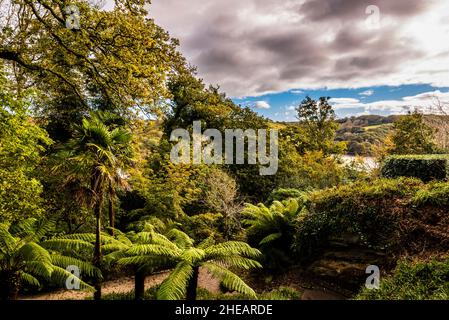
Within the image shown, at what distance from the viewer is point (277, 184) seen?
1741cm

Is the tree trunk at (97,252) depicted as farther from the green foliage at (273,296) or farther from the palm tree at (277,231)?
the palm tree at (277,231)

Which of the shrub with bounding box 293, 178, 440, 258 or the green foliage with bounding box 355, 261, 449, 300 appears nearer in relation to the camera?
the green foliage with bounding box 355, 261, 449, 300

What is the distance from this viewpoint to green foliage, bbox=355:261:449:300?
12.3 feet

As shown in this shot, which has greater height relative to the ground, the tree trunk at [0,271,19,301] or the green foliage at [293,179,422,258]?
the green foliage at [293,179,422,258]

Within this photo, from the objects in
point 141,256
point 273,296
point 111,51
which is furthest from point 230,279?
point 111,51

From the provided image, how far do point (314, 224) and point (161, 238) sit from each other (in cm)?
402

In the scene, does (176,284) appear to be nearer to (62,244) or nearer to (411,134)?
(62,244)

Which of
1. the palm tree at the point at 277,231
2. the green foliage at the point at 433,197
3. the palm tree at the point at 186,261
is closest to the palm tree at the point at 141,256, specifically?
the palm tree at the point at 186,261

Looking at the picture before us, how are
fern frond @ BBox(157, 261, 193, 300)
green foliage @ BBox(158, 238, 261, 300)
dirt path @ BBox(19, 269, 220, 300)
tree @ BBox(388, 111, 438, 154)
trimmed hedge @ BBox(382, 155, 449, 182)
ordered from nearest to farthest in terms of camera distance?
fern frond @ BBox(157, 261, 193, 300) → green foliage @ BBox(158, 238, 261, 300) → dirt path @ BBox(19, 269, 220, 300) → trimmed hedge @ BBox(382, 155, 449, 182) → tree @ BBox(388, 111, 438, 154)

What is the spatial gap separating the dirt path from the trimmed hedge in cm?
749

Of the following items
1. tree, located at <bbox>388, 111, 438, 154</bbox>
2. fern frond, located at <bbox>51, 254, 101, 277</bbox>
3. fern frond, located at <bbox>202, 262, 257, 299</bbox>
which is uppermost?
tree, located at <bbox>388, 111, 438, 154</bbox>

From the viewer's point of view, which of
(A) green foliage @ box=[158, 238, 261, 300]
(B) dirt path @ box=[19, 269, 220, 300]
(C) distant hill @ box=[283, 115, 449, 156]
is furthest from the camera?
(C) distant hill @ box=[283, 115, 449, 156]

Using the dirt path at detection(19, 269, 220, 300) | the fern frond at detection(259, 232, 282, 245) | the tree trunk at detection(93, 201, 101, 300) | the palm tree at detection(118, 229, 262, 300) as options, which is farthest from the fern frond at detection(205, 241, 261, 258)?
the dirt path at detection(19, 269, 220, 300)

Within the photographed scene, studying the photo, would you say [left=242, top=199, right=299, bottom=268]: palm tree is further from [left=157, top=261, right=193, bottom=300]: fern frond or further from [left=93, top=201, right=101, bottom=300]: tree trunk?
[left=93, top=201, right=101, bottom=300]: tree trunk
